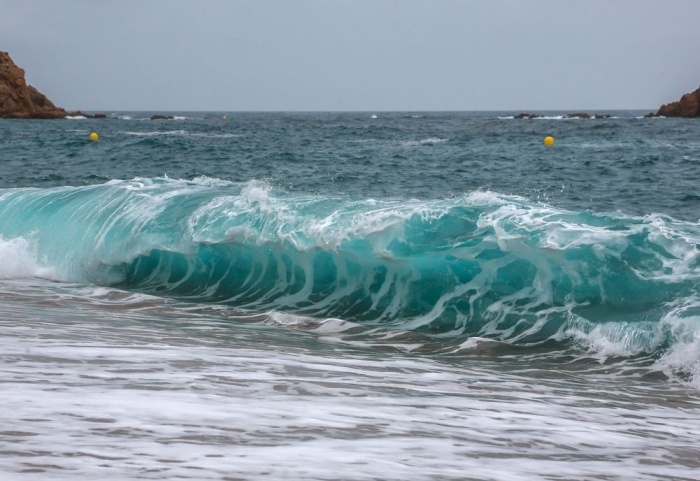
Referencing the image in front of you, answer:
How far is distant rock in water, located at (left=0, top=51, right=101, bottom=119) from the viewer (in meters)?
80.1

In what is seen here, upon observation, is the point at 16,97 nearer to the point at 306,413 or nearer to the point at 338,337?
the point at 338,337

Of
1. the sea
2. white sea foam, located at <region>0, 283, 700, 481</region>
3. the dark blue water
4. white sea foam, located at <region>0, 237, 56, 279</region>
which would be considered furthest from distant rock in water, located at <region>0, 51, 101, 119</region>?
white sea foam, located at <region>0, 283, 700, 481</region>

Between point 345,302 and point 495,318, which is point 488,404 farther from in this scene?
point 345,302

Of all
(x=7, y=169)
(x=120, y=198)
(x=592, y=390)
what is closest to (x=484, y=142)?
(x=7, y=169)

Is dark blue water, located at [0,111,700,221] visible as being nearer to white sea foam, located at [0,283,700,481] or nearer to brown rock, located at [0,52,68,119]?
white sea foam, located at [0,283,700,481]

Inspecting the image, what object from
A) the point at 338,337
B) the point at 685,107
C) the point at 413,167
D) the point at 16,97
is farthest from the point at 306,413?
the point at 685,107

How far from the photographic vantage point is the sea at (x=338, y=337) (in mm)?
3875

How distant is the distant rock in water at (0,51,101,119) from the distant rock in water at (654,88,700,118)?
58.2m

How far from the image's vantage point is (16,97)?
81.4 metres

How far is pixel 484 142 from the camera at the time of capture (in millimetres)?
38656

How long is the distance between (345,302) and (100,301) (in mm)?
2353

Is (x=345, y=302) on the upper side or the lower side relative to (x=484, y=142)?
lower

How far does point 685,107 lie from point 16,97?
61865 mm

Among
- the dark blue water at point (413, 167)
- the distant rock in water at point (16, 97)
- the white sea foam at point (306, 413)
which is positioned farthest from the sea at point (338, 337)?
the distant rock in water at point (16, 97)
